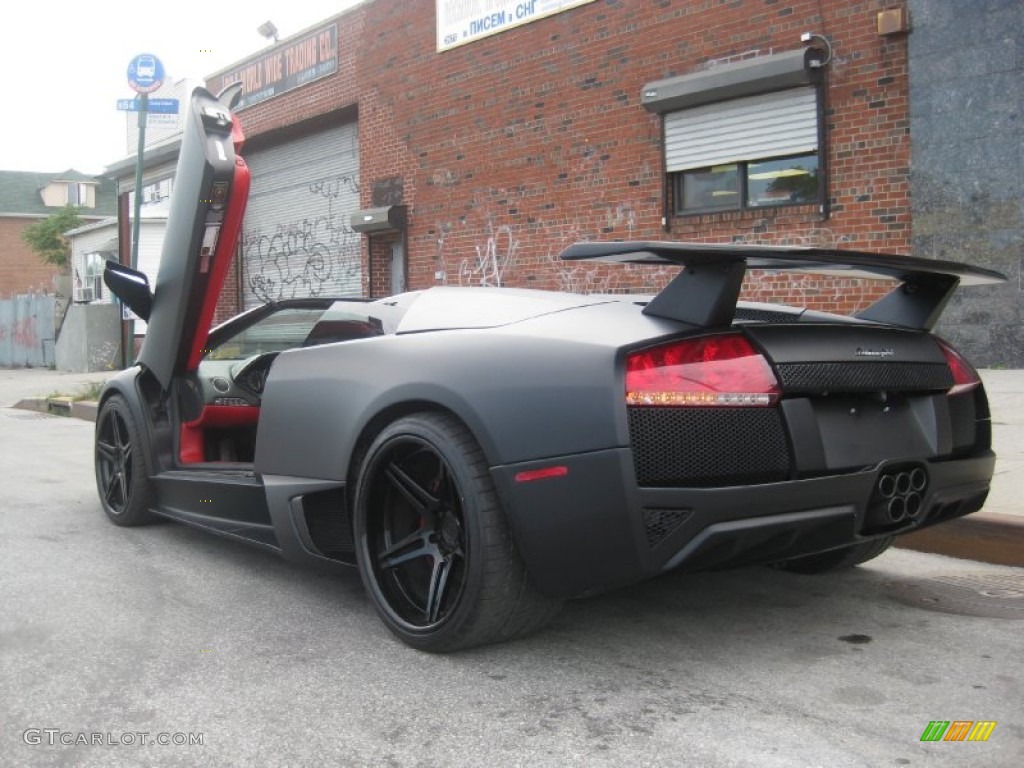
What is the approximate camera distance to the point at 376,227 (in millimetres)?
14805

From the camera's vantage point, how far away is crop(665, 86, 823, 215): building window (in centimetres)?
981

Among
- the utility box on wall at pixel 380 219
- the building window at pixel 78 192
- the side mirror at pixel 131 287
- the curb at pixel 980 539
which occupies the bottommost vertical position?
the curb at pixel 980 539

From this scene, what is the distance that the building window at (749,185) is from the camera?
9.87 meters

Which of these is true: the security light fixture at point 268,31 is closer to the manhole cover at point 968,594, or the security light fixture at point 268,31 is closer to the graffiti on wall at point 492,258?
the graffiti on wall at point 492,258

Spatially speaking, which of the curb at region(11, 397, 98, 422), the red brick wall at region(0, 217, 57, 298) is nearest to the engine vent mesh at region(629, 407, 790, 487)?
the curb at region(11, 397, 98, 422)

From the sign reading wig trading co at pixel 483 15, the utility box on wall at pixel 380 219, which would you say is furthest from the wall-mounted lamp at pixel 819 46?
the utility box on wall at pixel 380 219

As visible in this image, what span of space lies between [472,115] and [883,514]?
11.2 m

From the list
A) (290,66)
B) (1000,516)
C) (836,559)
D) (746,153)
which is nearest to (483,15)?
(746,153)

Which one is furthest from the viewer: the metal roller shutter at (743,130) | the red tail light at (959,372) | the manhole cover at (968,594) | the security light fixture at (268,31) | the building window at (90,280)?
the building window at (90,280)

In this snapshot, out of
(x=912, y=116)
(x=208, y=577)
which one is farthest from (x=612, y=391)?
(x=912, y=116)

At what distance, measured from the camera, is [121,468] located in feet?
16.6

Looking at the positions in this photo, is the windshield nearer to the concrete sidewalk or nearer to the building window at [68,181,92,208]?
the concrete sidewalk

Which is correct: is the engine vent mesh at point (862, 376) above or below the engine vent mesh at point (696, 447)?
above

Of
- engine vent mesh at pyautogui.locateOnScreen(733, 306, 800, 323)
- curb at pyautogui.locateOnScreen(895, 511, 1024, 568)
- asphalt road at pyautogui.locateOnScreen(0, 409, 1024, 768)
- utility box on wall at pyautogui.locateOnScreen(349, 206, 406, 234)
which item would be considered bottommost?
asphalt road at pyautogui.locateOnScreen(0, 409, 1024, 768)
